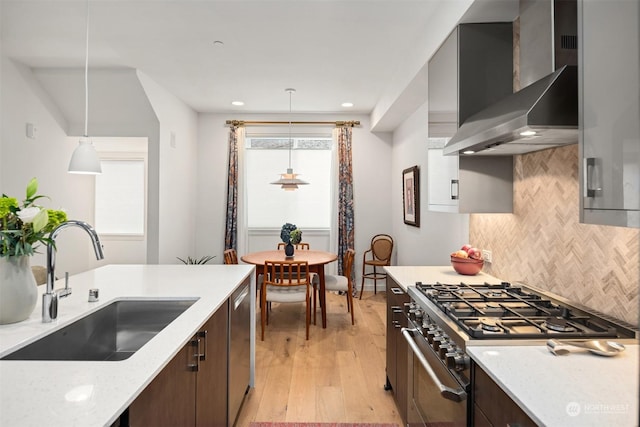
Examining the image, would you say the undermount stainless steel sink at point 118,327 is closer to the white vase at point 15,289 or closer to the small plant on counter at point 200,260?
the white vase at point 15,289

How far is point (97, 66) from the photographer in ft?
12.4

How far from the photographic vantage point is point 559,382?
0.97 m

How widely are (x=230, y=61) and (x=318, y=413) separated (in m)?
3.14

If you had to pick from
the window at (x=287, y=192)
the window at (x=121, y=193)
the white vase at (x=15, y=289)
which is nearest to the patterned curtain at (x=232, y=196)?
the window at (x=287, y=192)

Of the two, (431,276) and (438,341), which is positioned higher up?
(431,276)

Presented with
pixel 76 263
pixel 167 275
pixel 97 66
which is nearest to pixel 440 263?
pixel 167 275

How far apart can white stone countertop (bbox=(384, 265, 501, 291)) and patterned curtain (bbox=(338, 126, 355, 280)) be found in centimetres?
299

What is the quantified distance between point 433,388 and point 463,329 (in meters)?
0.38

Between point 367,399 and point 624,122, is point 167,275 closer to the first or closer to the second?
point 367,399

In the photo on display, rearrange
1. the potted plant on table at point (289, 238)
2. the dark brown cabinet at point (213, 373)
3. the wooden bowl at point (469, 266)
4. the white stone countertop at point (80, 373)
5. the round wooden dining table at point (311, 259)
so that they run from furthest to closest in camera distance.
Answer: the potted plant on table at point (289, 238) → the round wooden dining table at point (311, 259) → the wooden bowl at point (469, 266) → the dark brown cabinet at point (213, 373) → the white stone countertop at point (80, 373)

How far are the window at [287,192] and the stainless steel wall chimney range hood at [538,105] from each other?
3.79m

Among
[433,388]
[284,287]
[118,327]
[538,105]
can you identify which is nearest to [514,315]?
[433,388]

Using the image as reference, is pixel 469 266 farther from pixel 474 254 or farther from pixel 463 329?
pixel 463 329

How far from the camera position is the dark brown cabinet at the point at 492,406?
94cm
